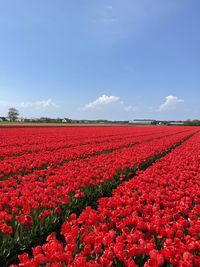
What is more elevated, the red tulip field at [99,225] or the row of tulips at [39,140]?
the red tulip field at [99,225]

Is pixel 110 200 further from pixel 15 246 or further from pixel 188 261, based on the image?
pixel 188 261

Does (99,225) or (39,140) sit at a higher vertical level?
(99,225)

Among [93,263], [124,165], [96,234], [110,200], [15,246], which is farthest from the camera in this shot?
[124,165]

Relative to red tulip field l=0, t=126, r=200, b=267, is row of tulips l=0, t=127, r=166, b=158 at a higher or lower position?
lower

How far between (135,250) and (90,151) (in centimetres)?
1183

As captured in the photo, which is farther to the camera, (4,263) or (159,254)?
(4,263)

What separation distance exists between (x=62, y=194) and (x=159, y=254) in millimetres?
3363

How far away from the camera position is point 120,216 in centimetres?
517

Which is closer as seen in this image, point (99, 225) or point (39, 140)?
point (99, 225)

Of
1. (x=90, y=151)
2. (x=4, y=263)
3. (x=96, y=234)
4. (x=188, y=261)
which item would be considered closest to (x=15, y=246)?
(x=4, y=263)

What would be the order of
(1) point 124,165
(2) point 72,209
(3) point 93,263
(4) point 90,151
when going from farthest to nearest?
(4) point 90,151 < (1) point 124,165 < (2) point 72,209 < (3) point 93,263

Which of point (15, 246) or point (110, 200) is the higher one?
point (110, 200)

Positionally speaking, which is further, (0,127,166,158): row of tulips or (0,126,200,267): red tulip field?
(0,127,166,158): row of tulips

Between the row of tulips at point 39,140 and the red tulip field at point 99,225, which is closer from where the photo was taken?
the red tulip field at point 99,225
